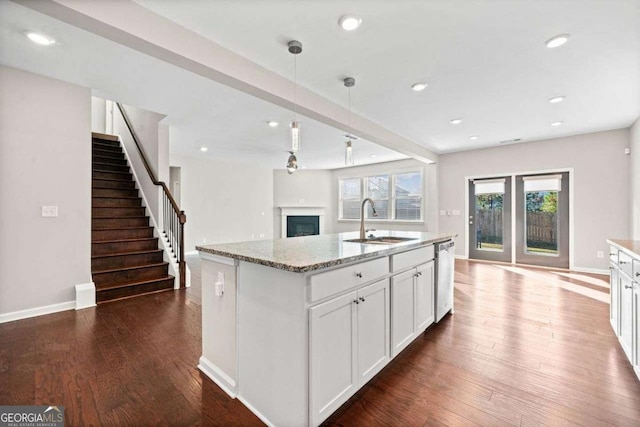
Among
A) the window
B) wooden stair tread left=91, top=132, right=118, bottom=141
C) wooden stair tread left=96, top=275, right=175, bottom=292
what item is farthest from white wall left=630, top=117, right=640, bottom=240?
wooden stair tread left=91, top=132, right=118, bottom=141

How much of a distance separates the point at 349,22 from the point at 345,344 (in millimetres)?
2232

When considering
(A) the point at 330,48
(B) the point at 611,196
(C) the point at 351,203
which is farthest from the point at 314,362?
(C) the point at 351,203

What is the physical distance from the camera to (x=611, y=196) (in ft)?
16.6

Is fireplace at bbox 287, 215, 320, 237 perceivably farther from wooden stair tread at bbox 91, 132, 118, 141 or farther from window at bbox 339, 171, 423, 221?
wooden stair tread at bbox 91, 132, 118, 141

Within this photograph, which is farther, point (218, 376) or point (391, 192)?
point (391, 192)

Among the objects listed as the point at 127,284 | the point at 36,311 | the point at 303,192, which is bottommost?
the point at 36,311

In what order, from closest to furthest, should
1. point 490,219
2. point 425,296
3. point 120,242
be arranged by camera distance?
point 425,296 → point 120,242 → point 490,219

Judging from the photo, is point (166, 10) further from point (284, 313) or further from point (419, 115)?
point (419, 115)

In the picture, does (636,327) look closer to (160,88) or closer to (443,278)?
(443,278)

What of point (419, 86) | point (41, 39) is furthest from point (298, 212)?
point (41, 39)

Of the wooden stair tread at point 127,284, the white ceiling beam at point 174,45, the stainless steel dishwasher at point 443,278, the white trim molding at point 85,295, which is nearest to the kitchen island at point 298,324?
the stainless steel dishwasher at point 443,278

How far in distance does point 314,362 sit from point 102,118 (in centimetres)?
847

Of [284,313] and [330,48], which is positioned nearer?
[284,313]

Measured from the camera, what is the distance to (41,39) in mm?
2443
